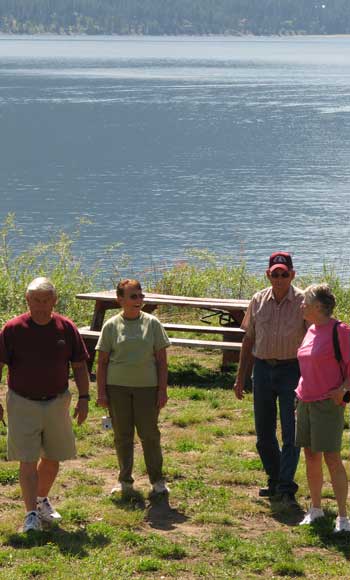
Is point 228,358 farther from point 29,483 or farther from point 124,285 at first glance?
point 29,483

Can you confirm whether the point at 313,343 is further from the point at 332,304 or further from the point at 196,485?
the point at 196,485

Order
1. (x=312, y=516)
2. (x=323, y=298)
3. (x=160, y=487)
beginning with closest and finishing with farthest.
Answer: (x=323, y=298) < (x=312, y=516) < (x=160, y=487)

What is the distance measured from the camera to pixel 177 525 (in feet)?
22.4

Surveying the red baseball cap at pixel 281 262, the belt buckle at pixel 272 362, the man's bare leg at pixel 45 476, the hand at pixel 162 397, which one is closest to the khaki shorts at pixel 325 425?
the belt buckle at pixel 272 362

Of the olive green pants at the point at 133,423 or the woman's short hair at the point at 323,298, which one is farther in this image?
the olive green pants at the point at 133,423

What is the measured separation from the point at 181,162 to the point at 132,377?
60766 mm

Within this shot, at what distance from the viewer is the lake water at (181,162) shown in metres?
39.2

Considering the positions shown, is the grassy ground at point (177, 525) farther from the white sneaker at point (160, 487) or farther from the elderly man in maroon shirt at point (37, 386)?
the elderly man in maroon shirt at point (37, 386)

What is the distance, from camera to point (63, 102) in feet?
326

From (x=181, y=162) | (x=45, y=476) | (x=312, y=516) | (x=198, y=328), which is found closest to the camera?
(x=312, y=516)

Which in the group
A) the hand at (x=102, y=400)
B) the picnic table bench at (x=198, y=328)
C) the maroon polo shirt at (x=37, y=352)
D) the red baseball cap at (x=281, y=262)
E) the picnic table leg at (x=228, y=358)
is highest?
the red baseball cap at (x=281, y=262)

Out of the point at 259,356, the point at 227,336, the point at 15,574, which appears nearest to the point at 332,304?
the point at 259,356

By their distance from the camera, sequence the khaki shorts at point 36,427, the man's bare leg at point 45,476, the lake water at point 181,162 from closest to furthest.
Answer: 1. the khaki shorts at point 36,427
2. the man's bare leg at point 45,476
3. the lake water at point 181,162

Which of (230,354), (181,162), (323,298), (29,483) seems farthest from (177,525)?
(181,162)
